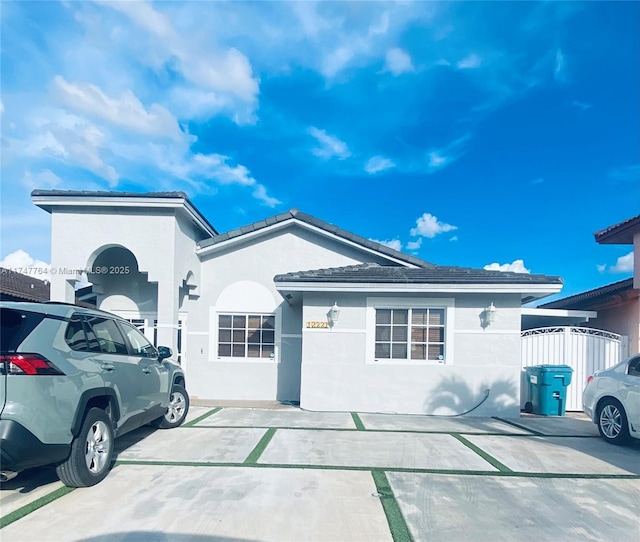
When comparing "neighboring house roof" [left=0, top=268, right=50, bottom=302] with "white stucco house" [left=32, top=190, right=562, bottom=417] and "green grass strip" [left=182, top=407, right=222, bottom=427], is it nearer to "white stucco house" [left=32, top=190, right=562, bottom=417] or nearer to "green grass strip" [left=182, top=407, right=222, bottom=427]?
"white stucco house" [left=32, top=190, right=562, bottom=417]

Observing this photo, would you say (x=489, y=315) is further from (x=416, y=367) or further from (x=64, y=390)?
(x=64, y=390)

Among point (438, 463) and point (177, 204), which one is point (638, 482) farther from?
point (177, 204)

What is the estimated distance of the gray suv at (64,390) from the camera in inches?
147

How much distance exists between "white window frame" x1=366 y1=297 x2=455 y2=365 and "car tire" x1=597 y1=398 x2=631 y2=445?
2809 mm

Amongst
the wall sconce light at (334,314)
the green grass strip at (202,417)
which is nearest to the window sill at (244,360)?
the green grass strip at (202,417)

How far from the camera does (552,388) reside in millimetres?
9484

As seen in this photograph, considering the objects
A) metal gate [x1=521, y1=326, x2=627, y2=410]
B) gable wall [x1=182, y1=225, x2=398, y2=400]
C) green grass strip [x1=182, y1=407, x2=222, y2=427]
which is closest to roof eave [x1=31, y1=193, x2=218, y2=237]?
gable wall [x1=182, y1=225, x2=398, y2=400]

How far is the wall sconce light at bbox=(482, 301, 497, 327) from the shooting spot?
8.95 metres

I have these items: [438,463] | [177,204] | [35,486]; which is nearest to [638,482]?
[438,463]

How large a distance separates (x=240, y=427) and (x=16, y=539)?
4.16 metres

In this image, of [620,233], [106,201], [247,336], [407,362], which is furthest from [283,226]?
[620,233]

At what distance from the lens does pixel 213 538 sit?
3.45 meters

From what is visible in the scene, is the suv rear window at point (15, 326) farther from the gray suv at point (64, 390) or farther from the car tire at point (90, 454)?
the car tire at point (90, 454)

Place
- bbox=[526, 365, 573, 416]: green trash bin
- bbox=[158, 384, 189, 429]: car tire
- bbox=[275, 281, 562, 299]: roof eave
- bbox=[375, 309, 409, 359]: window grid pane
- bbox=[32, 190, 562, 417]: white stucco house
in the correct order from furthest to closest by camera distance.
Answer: bbox=[526, 365, 573, 416]: green trash bin → bbox=[375, 309, 409, 359]: window grid pane → bbox=[32, 190, 562, 417]: white stucco house → bbox=[275, 281, 562, 299]: roof eave → bbox=[158, 384, 189, 429]: car tire
